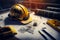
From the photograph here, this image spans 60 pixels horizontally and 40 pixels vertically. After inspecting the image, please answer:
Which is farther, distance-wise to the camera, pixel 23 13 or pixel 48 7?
pixel 48 7

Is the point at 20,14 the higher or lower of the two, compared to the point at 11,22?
higher

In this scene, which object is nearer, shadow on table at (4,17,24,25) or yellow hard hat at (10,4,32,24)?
shadow on table at (4,17,24,25)

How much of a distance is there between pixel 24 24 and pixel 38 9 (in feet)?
11.7

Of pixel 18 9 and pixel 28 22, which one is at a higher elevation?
pixel 18 9

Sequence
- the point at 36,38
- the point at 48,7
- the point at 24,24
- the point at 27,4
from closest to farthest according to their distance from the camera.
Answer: the point at 36,38
the point at 24,24
the point at 48,7
the point at 27,4

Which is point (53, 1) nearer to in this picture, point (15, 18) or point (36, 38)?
point (15, 18)

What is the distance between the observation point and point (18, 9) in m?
11.6

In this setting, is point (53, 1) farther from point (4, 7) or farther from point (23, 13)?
point (4, 7)

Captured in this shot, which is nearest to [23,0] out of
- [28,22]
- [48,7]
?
[48,7]

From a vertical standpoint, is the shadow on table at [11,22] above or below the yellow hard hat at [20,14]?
below

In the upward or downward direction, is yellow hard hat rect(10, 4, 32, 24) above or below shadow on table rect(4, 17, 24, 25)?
above

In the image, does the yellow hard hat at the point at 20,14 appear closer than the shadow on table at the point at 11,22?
No

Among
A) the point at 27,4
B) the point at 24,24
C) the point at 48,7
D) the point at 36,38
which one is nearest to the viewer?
the point at 36,38

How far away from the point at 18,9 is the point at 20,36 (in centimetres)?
326
